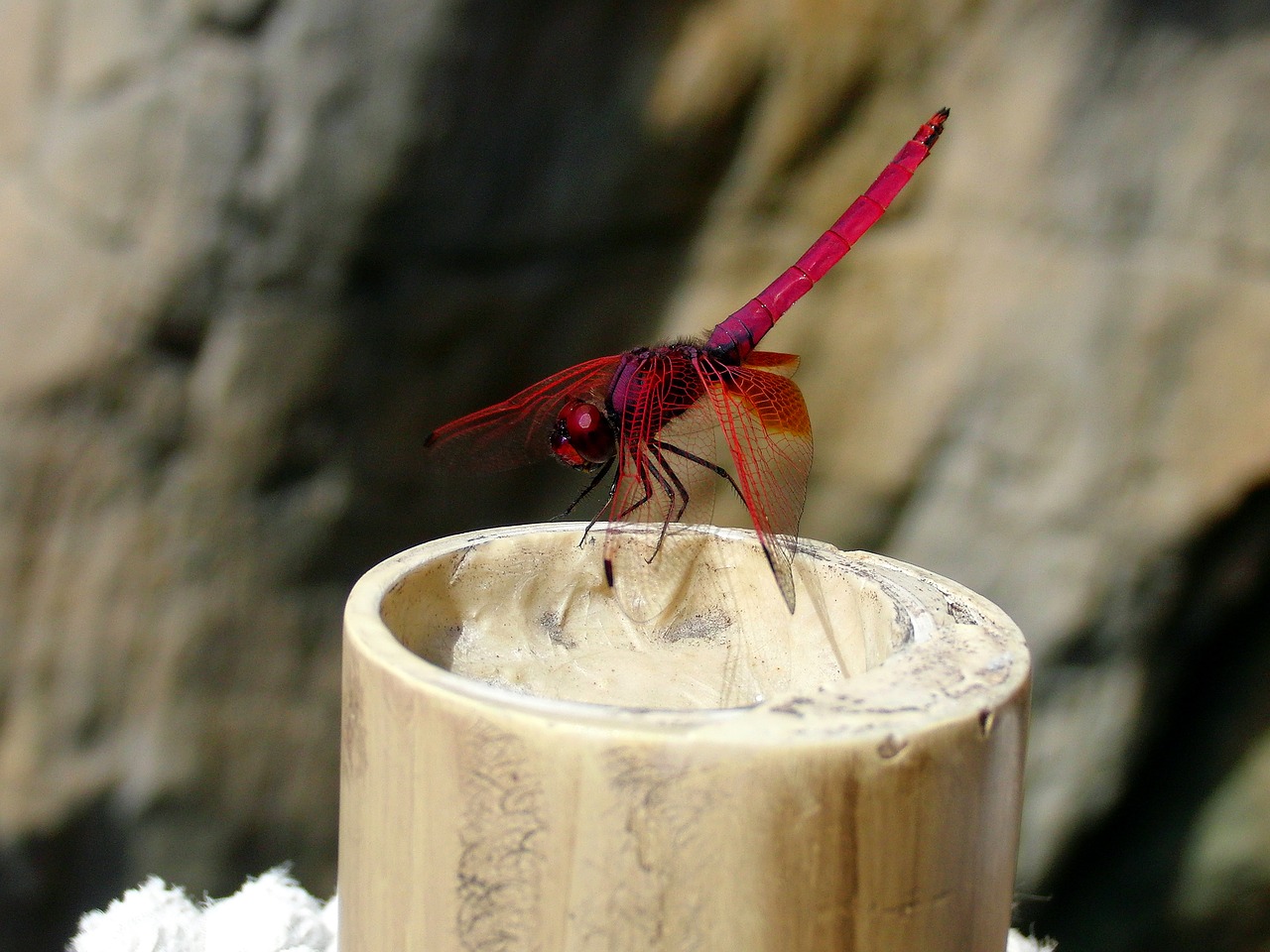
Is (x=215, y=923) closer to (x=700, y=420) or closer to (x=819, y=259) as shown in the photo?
(x=700, y=420)

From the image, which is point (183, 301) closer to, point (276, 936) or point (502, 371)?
point (502, 371)

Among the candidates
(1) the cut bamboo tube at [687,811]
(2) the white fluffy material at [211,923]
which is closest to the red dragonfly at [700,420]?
(1) the cut bamboo tube at [687,811]

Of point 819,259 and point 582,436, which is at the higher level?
point 819,259

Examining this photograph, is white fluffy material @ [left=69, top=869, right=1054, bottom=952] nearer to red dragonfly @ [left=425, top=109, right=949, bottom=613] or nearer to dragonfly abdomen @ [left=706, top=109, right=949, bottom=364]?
red dragonfly @ [left=425, top=109, right=949, bottom=613]

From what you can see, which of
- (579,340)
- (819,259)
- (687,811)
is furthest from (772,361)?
(687,811)

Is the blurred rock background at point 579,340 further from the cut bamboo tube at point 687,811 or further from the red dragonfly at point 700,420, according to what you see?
the cut bamboo tube at point 687,811

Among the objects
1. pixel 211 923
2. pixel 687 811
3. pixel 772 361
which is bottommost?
pixel 211 923

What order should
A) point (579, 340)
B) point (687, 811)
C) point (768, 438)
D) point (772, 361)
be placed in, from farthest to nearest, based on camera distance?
1. point (579, 340)
2. point (772, 361)
3. point (768, 438)
4. point (687, 811)

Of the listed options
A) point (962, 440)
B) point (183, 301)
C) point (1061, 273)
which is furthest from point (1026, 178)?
point (183, 301)
